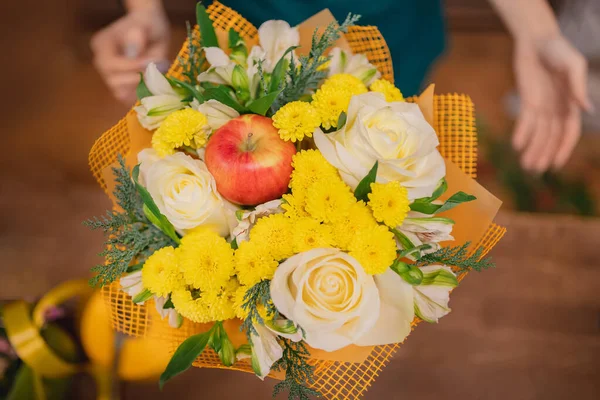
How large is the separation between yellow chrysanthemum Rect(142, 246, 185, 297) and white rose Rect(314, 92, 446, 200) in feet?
0.62

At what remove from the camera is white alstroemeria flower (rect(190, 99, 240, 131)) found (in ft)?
1.52

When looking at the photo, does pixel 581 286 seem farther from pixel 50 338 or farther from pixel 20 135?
pixel 20 135

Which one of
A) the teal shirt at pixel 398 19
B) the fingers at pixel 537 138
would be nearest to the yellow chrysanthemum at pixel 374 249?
the teal shirt at pixel 398 19

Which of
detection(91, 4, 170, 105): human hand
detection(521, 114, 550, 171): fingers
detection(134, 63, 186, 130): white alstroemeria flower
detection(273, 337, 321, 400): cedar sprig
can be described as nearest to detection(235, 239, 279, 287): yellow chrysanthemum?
detection(273, 337, 321, 400): cedar sprig

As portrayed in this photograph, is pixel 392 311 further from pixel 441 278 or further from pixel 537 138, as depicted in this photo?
pixel 537 138

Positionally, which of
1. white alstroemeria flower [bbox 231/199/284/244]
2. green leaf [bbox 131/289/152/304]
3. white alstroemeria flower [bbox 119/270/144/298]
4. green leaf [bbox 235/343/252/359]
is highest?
white alstroemeria flower [bbox 231/199/284/244]

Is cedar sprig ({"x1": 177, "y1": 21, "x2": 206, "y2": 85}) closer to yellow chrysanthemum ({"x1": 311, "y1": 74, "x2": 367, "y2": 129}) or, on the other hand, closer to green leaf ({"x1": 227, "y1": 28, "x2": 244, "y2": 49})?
green leaf ({"x1": 227, "y1": 28, "x2": 244, "y2": 49})

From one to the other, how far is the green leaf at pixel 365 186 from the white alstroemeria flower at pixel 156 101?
0.80 feet

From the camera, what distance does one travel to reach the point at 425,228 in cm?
43

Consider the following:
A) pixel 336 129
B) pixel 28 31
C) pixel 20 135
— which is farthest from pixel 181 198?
pixel 28 31

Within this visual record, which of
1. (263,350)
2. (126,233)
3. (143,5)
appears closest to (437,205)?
(263,350)

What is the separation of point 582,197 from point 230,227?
1285mm

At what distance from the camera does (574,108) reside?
1012 mm

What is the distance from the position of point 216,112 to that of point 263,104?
0.18ft
